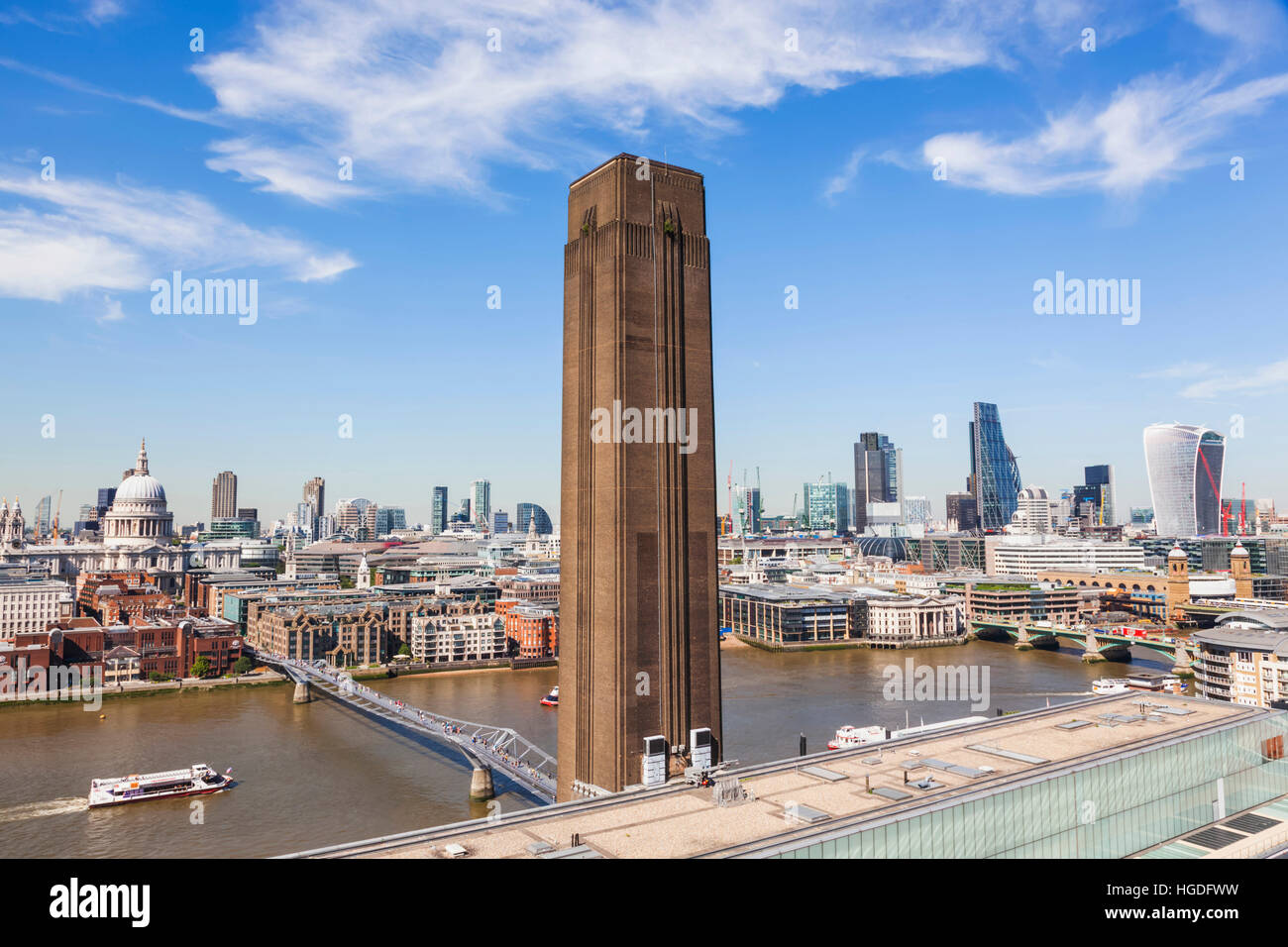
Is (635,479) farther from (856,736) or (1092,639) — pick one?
(1092,639)

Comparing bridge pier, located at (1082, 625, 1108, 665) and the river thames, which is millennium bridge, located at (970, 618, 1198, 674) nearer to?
bridge pier, located at (1082, 625, 1108, 665)

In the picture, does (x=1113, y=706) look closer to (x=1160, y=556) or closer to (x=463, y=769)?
(x=463, y=769)

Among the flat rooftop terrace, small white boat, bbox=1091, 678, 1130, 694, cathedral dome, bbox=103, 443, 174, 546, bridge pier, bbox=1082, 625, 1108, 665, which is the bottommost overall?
bridge pier, bbox=1082, 625, 1108, 665

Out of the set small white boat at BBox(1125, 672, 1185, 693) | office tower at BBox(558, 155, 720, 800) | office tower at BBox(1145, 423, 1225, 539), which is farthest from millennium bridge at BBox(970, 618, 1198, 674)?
office tower at BBox(1145, 423, 1225, 539)

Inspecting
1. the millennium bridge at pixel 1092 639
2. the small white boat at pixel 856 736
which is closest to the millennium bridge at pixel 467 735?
the small white boat at pixel 856 736
